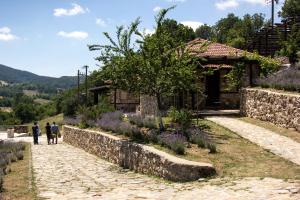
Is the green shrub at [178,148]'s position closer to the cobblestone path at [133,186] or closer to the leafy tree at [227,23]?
the cobblestone path at [133,186]

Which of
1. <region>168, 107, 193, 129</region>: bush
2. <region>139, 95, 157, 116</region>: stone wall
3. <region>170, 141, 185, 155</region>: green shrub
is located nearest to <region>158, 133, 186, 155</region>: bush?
<region>170, 141, 185, 155</region>: green shrub

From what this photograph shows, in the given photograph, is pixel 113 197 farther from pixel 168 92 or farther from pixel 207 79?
pixel 207 79

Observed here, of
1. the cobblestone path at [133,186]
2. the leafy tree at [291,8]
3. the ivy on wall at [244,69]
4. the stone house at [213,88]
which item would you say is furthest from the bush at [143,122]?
the leafy tree at [291,8]

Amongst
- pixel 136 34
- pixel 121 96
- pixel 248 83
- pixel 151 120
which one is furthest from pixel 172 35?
pixel 121 96

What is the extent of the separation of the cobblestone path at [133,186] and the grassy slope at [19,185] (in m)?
0.25

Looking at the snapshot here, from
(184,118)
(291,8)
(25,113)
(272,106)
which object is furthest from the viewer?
(25,113)

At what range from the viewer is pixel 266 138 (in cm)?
1457

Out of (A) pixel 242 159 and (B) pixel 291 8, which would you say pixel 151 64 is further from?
(B) pixel 291 8

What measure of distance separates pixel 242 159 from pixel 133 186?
128 inches

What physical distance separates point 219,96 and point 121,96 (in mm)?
7717

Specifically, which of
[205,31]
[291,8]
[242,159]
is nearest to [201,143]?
[242,159]

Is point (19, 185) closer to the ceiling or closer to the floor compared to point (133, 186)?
closer to the floor

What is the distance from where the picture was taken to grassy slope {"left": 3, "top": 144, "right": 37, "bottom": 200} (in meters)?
9.77

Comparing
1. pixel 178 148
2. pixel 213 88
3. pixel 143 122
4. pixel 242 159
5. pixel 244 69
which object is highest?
pixel 244 69
